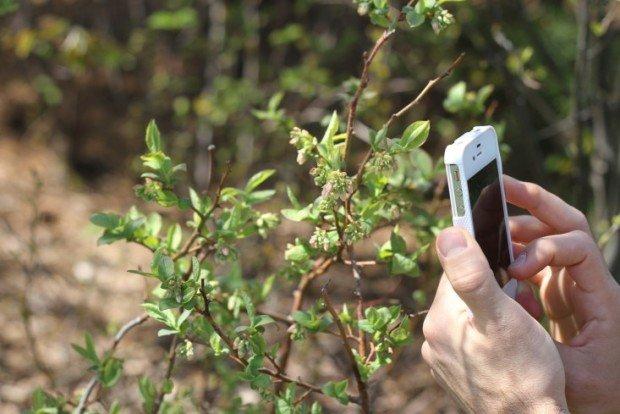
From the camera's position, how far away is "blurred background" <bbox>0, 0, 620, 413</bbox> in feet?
8.96

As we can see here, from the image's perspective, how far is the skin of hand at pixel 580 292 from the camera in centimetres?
146

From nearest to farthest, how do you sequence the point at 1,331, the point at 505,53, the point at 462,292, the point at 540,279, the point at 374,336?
the point at 462,292 < the point at 374,336 < the point at 540,279 < the point at 505,53 < the point at 1,331

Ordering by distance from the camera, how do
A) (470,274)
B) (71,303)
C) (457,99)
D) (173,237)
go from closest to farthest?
1. (470,274)
2. (173,237)
3. (457,99)
4. (71,303)

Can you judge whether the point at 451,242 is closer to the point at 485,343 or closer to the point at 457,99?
the point at 485,343

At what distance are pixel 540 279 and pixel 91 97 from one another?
A: 3.62 metres

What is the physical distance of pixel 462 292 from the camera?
124 cm

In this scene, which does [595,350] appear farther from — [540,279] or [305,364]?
[305,364]

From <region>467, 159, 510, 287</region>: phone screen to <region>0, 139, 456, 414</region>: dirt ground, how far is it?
995 mm

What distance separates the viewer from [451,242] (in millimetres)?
1281

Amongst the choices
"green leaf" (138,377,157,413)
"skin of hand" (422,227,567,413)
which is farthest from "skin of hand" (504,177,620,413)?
"green leaf" (138,377,157,413)

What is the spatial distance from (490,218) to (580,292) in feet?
0.86

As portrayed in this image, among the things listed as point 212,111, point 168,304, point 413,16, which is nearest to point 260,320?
point 168,304

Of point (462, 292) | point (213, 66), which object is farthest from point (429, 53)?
point (462, 292)

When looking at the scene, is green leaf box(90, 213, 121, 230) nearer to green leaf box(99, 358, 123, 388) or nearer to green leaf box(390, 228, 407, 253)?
green leaf box(99, 358, 123, 388)
